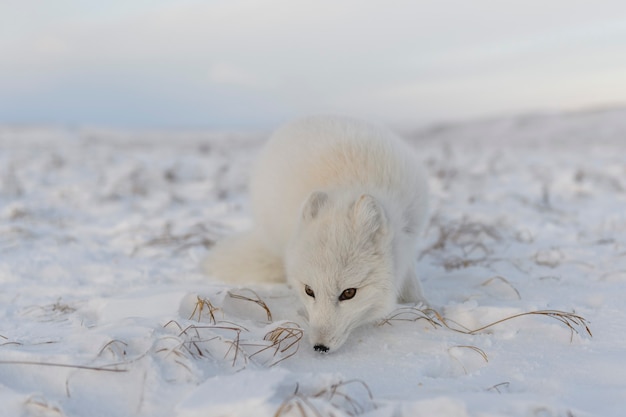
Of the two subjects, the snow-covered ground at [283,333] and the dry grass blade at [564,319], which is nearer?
the snow-covered ground at [283,333]

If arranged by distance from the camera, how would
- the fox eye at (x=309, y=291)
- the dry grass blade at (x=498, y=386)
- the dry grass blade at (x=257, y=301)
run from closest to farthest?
1. the dry grass blade at (x=498, y=386)
2. the fox eye at (x=309, y=291)
3. the dry grass blade at (x=257, y=301)

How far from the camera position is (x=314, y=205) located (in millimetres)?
2584

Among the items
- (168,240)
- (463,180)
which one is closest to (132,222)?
(168,240)

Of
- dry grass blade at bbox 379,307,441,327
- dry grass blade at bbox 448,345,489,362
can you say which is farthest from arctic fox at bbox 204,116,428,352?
dry grass blade at bbox 448,345,489,362

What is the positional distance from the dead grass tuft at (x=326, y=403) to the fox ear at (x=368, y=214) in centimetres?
83

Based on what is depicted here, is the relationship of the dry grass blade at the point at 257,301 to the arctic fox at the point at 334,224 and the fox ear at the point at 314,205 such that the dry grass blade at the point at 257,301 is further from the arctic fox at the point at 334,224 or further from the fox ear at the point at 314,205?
the fox ear at the point at 314,205

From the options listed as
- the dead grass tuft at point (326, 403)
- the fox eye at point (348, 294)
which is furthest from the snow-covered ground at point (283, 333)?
the fox eye at point (348, 294)

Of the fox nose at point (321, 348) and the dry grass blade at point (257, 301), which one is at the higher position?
the dry grass blade at point (257, 301)

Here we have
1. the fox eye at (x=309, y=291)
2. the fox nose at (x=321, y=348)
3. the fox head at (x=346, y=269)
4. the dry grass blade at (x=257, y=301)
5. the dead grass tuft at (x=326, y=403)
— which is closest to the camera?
the dead grass tuft at (x=326, y=403)

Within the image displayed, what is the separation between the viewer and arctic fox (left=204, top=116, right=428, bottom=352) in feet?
7.80

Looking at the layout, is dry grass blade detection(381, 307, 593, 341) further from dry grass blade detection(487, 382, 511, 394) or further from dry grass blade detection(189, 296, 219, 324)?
dry grass blade detection(189, 296, 219, 324)

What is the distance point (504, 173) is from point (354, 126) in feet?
21.0

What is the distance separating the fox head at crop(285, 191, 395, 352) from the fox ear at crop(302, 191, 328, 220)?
7 cm

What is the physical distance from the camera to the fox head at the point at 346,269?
235 centimetres
